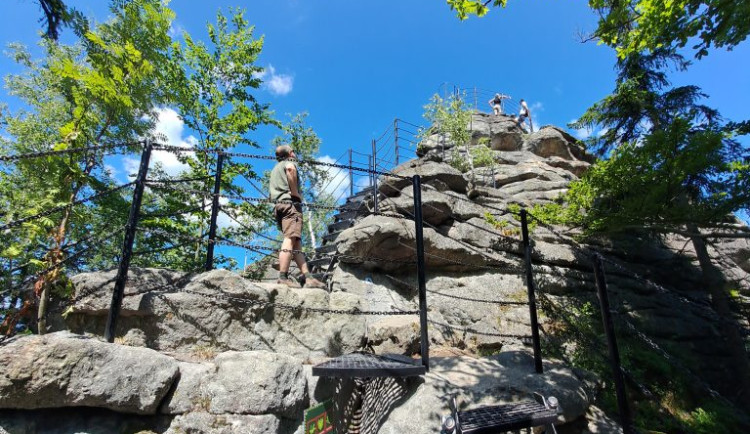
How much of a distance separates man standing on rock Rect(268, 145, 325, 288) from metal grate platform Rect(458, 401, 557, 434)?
3.02 m

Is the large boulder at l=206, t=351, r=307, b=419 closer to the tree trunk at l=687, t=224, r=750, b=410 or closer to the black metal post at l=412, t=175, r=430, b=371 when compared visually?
the black metal post at l=412, t=175, r=430, b=371

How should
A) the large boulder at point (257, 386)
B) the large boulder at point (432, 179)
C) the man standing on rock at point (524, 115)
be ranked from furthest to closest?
1. the man standing on rock at point (524, 115)
2. the large boulder at point (432, 179)
3. the large boulder at point (257, 386)

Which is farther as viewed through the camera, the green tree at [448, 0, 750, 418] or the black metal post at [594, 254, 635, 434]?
the green tree at [448, 0, 750, 418]

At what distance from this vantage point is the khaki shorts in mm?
5489

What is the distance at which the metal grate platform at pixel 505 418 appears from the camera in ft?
8.23

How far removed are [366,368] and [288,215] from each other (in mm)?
3012

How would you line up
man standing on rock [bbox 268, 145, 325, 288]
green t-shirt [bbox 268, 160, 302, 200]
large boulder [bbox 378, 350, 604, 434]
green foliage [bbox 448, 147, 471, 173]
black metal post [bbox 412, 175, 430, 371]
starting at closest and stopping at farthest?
large boulder [bbox 378, 350, 604, 434] < black metal post [bbox 412, 175, 430, 371] < man standing on rock [bbox 268, 145, 325, 288] < green t-shirt [bbox 268, 160, 302, 200] < green foliage [bbox 448, 147, 471, 173]

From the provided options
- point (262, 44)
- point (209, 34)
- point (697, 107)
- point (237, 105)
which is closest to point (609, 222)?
point (697, 107)

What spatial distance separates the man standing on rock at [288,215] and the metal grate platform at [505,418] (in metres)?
3.02

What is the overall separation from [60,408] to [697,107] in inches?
620

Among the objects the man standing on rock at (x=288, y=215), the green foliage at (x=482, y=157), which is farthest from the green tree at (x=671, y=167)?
the green foliage at (x=482, y=157)

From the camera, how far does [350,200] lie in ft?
39.5

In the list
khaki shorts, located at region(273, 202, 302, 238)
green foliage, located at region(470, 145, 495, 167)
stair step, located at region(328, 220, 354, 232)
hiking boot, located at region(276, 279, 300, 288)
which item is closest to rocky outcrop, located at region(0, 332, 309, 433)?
hiking boot, located at region(276, 279, 300, 288)

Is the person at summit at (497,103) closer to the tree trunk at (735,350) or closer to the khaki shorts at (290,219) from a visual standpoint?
the tree trunk at (735,350)
